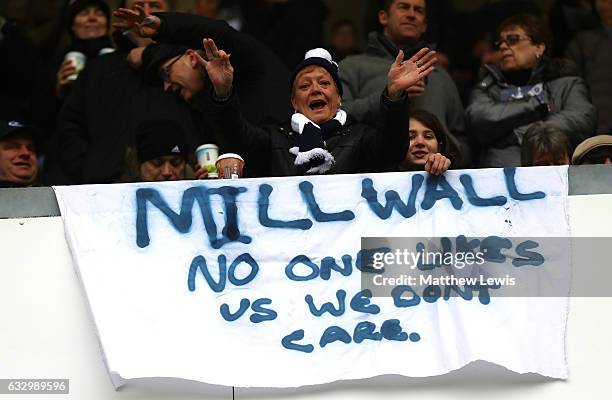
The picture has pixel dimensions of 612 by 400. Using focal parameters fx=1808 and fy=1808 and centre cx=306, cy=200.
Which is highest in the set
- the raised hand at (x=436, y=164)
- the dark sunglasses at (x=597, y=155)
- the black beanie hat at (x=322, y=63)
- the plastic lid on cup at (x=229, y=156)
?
the black beanie hat at (x=322, y=63)

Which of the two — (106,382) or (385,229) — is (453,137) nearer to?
(385,229)

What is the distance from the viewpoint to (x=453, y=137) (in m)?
8.63

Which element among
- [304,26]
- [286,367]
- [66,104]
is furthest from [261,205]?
[304,26]

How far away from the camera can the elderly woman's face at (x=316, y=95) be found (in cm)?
784

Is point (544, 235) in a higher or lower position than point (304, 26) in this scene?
lower

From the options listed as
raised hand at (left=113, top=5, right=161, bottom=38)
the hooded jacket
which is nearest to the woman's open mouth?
raised hand at (left=113, top=5, right=161, bottom=38)

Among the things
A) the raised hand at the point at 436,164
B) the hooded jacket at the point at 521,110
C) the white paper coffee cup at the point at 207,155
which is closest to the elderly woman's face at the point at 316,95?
the white paper coffee cup at the point at 207,155

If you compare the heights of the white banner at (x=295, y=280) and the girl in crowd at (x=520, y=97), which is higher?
the girl in crowd at (x=520, y=97)

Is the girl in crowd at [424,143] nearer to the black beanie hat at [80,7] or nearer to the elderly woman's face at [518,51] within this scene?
the elderly woman's face at [518,51]

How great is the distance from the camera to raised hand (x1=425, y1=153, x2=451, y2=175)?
7.32 m

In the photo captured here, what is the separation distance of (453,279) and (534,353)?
1.46ft

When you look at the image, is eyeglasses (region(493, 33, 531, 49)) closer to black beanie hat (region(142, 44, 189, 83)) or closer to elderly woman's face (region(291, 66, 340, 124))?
elderly woman's face (region(291, 66, 340, 124))

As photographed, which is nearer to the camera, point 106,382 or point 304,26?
point 106,382

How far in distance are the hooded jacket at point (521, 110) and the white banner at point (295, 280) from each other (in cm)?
128
